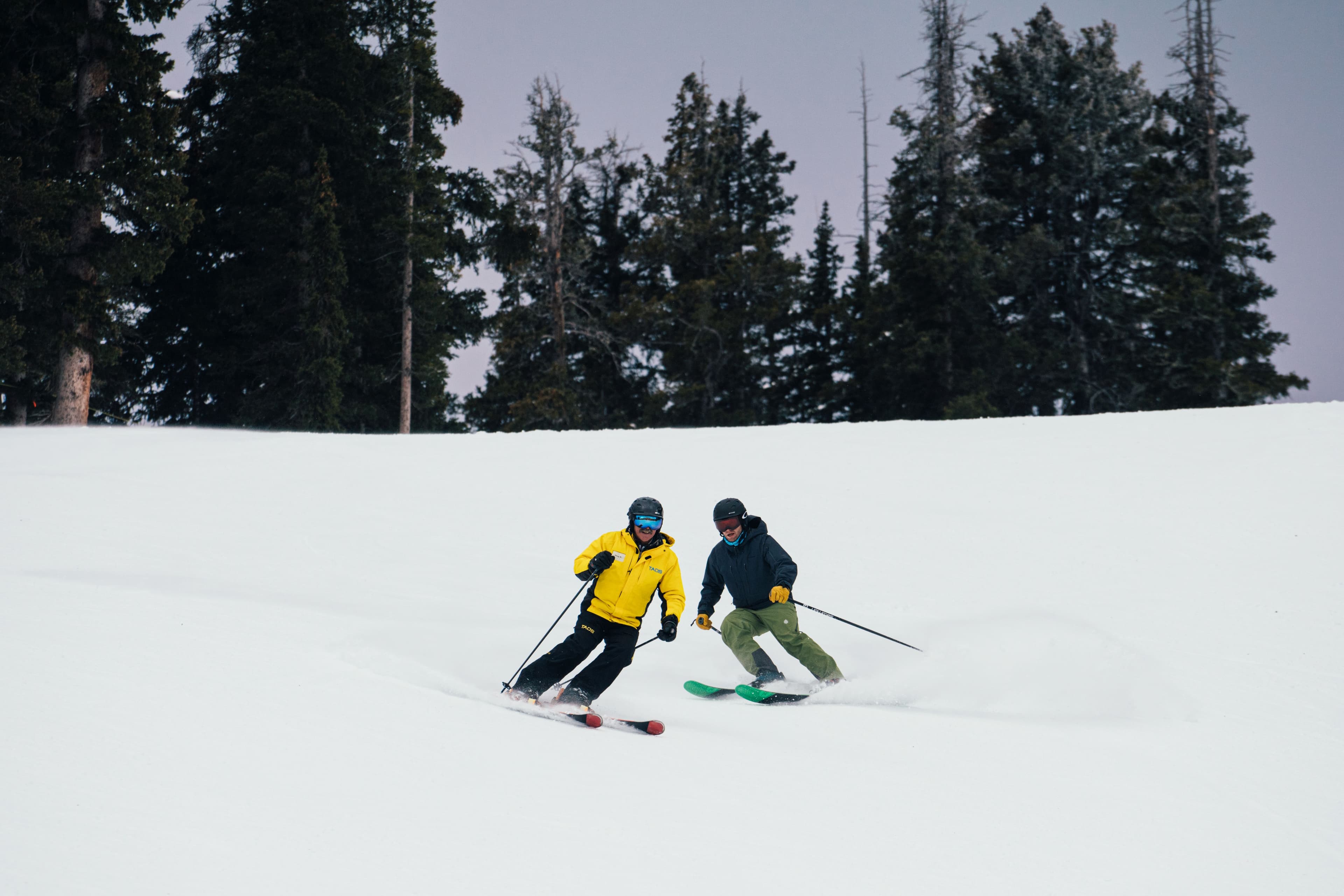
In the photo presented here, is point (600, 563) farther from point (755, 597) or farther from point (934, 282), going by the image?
point (934, 282)

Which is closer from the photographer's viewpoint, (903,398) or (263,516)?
(263,516)

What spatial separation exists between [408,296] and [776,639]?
71.8 ft

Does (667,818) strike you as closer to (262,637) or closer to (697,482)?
(262,637)

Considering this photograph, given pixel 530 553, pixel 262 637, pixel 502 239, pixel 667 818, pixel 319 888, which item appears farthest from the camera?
pixel 502 239

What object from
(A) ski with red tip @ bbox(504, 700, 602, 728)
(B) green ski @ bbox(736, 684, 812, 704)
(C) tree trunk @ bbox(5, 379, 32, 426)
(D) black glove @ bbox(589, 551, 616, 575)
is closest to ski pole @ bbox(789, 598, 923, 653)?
(B) green ski @ bbox(736, 684, 812, 704)

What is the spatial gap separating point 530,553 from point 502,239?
21.9 meters

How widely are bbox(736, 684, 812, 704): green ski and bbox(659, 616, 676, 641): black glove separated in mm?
897

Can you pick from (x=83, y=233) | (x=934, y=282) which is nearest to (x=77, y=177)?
(x=83, y=233)

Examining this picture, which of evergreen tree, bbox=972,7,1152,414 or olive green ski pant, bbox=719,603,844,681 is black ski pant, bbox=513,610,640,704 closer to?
olive green ski pant, bbox=719,603,844,681

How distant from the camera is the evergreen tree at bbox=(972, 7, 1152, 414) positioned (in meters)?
32.5

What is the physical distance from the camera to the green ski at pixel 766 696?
6.28m

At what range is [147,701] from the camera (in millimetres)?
4336

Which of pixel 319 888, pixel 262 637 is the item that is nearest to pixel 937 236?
pixel 262 637

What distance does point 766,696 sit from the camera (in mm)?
6285
